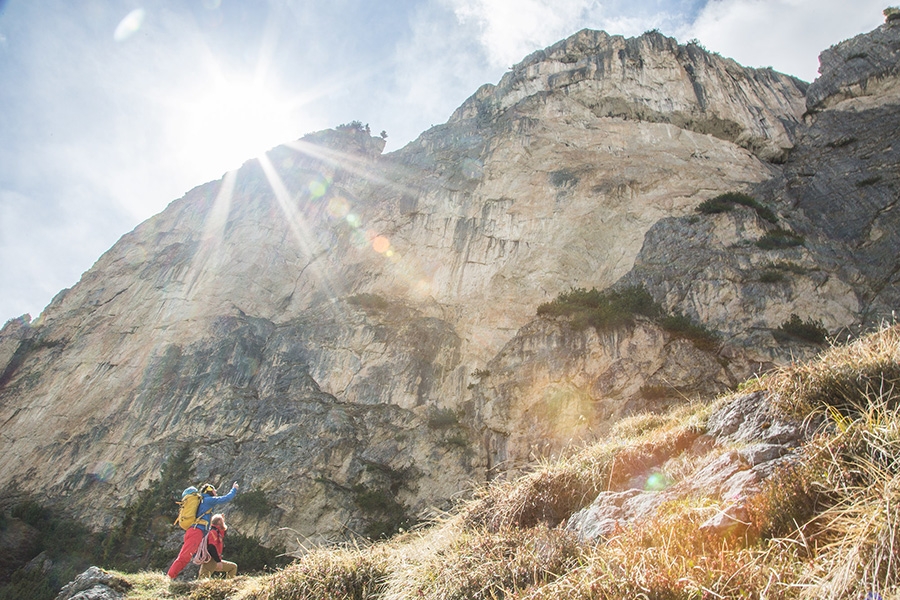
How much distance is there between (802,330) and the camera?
717 inches

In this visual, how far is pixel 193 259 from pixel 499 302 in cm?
A: 2307

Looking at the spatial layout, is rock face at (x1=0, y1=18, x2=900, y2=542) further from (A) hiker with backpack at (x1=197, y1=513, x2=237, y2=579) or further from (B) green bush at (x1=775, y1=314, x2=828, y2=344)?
(A) hiker with backpack at (x1=197, y1=513, x2=237, y2=579)

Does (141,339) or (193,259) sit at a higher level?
(193,259)

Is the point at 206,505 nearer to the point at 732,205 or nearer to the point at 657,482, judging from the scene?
the point at 657,482

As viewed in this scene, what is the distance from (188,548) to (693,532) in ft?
29.6

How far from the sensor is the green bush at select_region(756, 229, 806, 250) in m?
21.5

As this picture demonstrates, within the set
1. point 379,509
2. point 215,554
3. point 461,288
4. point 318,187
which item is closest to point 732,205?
point 461,288

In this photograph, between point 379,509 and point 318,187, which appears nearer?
point 379,509

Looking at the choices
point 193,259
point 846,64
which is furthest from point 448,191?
point 846,64

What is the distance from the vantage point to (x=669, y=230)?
23984 mm

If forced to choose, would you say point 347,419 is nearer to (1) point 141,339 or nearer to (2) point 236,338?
(2) point 236,338

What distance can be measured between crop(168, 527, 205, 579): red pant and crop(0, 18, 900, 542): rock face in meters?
10.9

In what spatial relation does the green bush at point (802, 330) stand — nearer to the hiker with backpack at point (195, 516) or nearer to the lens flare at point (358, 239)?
the hiker with backpack at point (195, 516)

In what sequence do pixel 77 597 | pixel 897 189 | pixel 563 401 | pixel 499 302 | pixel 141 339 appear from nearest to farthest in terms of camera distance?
1. pixel 77 597
2. pixel 563 401
3. pixel 897 189
4. pixel 499 302
5. pixel 141 339
